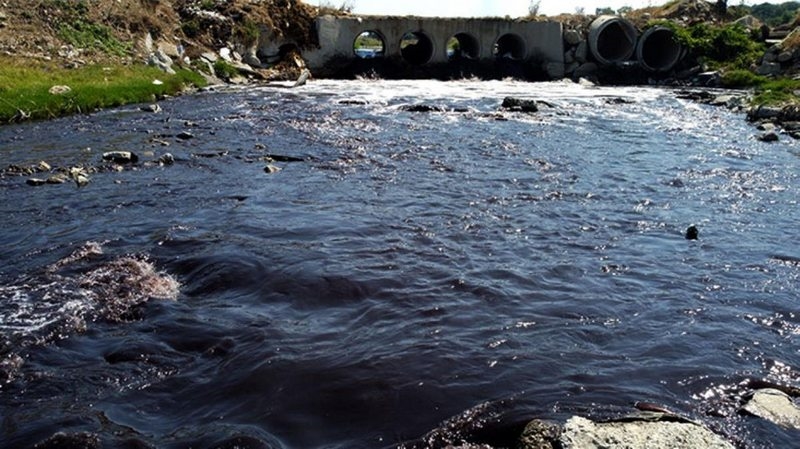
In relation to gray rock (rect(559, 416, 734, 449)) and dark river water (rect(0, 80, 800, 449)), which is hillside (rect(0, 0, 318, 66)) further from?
gray rock (rect(559, 416, 734, 449))

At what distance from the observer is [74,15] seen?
110ft

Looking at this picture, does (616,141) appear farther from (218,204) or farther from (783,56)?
(783,56)

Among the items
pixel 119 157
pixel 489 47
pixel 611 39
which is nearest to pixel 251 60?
pixel 489 47

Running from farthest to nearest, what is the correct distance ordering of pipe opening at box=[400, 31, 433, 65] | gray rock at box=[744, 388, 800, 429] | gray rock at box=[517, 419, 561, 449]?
1. pipe opening at box=[400, 31, 433, 65]
2. gray rock at box=[744, 388, 800, 429]
3. gray rock at box=[517, 419, 561, 449]

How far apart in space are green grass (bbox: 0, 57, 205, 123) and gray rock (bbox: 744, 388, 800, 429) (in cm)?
2317

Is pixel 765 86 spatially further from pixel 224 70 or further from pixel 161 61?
pixel 161 61

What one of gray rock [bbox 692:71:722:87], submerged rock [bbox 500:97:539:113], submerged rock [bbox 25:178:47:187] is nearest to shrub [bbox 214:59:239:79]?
submerged rock [bbox 500:97:539:113]

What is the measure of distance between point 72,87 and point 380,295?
71.0ft

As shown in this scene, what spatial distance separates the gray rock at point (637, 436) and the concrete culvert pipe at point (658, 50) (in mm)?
46015

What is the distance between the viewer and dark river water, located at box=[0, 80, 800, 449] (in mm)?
6328

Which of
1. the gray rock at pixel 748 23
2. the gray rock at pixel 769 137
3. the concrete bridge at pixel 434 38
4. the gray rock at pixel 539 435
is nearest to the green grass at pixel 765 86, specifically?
the gray rock at pixel 769 137

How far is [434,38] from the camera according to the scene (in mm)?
48562

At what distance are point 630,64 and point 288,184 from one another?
38758 mm

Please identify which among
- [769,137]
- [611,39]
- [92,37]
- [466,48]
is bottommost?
[769,137]
